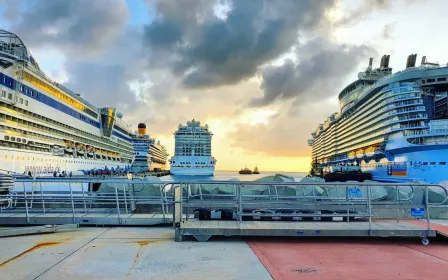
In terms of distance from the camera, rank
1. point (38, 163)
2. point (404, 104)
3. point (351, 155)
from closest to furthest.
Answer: point (38, 163)
point (404, 104)
point (351, 155)

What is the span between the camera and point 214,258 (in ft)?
20.2

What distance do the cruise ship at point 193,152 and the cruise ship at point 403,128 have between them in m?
44.4

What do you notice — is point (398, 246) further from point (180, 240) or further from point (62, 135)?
point (62, 135)

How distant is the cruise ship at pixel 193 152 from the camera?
10950 cm

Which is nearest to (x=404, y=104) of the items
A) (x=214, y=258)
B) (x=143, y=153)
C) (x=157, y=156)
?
(x=214, y=258)

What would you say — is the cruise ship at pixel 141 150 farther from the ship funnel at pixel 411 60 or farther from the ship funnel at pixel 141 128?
the ship funnel at pixel 411 60

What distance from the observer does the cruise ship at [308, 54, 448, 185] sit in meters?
47.7

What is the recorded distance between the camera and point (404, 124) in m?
52.5

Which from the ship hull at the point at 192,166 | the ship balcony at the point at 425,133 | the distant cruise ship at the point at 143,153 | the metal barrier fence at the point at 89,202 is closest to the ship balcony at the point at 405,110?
the ship balcony at the point at 425,133

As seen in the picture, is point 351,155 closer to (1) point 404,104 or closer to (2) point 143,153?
→ (1) point 404,104

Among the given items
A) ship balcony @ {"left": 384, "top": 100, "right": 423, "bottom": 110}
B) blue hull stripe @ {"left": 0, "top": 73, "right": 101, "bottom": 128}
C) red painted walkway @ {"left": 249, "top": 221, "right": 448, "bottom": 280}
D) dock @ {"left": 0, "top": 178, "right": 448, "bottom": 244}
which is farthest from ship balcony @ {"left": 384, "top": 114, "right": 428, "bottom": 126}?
blue hull stripe @ {"left": 0, "top": 73, "right": 101, "bottom": 128}

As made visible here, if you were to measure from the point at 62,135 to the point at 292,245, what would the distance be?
64.1 metres

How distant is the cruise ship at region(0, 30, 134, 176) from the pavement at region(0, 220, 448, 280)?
88.4 ft

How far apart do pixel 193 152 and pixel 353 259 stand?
10618cm
